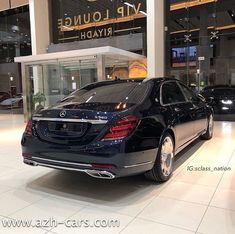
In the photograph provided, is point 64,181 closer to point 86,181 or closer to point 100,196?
point 86,181

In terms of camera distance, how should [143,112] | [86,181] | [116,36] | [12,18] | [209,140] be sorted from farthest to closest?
[12,18]
[116,36]
[209,140]
[86,181]
[143,112]

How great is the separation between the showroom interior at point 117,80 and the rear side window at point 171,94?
41 centimetres

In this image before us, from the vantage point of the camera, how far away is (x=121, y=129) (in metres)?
2.78

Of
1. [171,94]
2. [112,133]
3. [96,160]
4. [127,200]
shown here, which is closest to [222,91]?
[171,94]

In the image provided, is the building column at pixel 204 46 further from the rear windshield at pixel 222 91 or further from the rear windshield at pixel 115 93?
the rear windshield at pixel 115 93

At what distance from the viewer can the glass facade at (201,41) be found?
909 centimetres

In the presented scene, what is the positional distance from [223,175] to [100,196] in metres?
1.69

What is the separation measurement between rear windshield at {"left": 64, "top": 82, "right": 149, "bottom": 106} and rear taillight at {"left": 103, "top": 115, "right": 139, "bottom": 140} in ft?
1.01

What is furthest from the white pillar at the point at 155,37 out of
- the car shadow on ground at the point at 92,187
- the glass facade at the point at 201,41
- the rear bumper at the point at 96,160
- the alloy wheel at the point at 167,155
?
the rear bumper at the point at 96,160

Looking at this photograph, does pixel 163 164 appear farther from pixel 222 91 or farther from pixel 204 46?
pixel 204 46

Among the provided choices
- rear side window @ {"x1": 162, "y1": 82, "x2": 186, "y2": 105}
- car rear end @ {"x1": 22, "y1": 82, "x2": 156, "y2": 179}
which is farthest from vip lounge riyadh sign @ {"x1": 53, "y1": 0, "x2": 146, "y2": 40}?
car rear end @ {"x1": 22, "y1": 82, "x2": 156, "y2": 179}

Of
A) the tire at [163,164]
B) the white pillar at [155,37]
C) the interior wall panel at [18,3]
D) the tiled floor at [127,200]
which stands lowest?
the tiled floor at [127,200]

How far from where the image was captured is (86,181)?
3.53 meters

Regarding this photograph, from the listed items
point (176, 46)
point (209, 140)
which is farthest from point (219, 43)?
point (209, 140)
